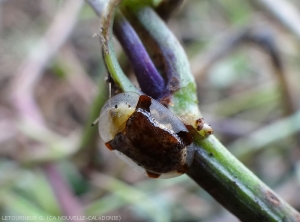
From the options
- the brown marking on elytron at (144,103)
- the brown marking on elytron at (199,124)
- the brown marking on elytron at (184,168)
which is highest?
the brown marking on elytron at (144,103)

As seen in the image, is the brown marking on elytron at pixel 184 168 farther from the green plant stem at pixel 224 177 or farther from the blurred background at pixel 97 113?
the blurred background at pixel 97 113

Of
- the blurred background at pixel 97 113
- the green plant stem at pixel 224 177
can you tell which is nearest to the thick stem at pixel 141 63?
the green plant stem at pixel 224 177

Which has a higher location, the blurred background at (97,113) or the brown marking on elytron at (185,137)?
the brown marking on elytron at (185,137)

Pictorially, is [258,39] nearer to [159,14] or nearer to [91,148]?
[91,148]

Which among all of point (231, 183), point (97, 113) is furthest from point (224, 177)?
point (97, 113)

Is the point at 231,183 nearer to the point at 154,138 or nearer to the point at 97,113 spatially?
the point at 154,138

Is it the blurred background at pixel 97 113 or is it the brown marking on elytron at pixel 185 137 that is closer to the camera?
the brown marking on elytron at pixel 185 137

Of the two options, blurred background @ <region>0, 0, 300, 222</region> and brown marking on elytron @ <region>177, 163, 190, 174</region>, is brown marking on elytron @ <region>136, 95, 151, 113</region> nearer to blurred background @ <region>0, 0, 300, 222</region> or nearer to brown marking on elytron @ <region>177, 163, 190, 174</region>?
brown marking on elytron @ <region>177, 163, 190, 174</region>

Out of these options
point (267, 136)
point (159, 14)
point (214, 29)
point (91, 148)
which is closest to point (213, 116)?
point (267, 136)
